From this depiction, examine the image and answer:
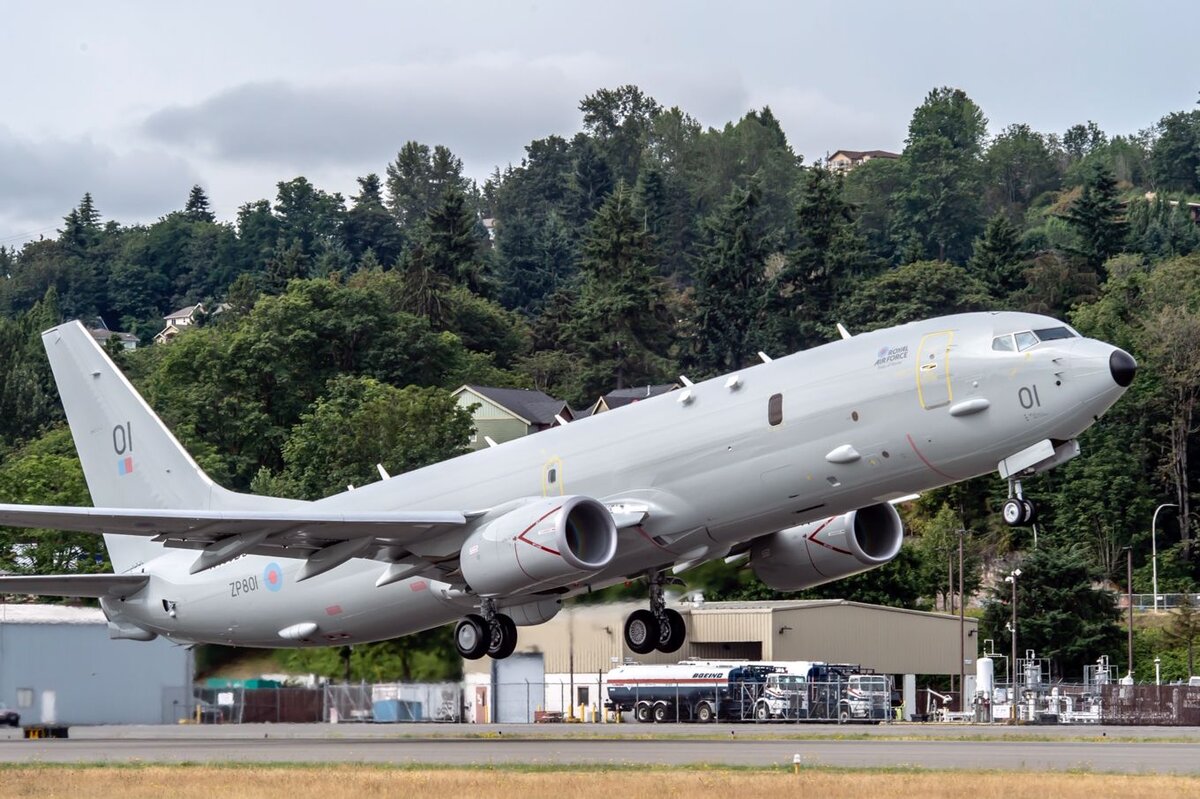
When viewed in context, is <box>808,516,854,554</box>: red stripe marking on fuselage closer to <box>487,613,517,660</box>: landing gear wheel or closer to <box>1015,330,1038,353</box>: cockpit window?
<box>487,613,517,660</box>: landing gear wheel

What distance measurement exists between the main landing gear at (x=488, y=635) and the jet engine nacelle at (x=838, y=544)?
5.87 m

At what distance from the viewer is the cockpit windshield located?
32969mm

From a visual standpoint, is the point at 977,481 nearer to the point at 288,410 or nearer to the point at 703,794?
the point at 288,410

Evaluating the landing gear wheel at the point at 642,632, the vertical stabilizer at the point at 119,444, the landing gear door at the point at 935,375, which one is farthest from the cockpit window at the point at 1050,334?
the vertical stabilizer at the point at 119,444

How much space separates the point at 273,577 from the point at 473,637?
592cm

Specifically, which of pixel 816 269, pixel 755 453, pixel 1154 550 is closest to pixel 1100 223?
pixel 816 269

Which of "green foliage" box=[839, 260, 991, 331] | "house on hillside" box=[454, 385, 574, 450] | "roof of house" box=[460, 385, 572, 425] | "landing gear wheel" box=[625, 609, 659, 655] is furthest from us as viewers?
"roof of house" box=[460, 385, 572, 425]

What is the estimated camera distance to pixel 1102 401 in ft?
105

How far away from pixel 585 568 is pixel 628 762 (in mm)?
3759

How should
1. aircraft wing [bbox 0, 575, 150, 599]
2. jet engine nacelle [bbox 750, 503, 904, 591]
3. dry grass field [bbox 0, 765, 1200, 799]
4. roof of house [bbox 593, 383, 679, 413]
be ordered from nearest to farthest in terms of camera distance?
dry grass field [bbox 0, 765, 1200, 799] < jet engine nacelle [bbox 750, 503, 904, 591] < aircraft wing [bbox 0, 575, 150, 599] < roof of house [bbox 593, 383, 679, 413]

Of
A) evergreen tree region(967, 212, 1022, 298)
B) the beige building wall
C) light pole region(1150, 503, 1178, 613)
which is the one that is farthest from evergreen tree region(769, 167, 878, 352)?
the beige building wall

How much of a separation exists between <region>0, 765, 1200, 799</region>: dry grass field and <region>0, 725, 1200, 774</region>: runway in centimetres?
277

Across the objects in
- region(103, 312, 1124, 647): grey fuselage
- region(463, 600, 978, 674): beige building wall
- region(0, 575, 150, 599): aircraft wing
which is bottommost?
region(463, 600, 978, 674): beige building wall

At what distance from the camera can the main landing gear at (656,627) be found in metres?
40.7
